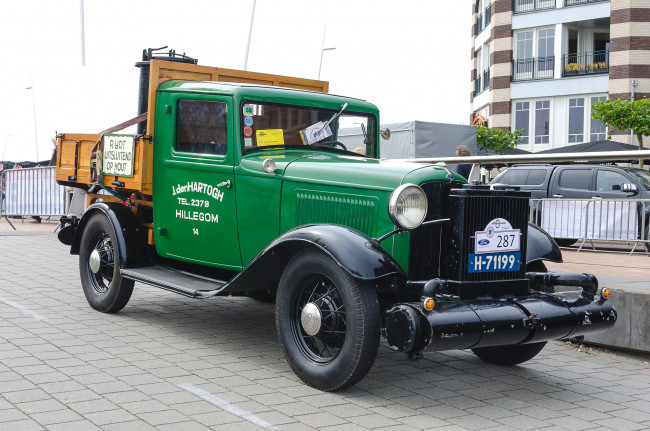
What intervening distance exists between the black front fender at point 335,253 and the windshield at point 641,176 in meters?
10.9

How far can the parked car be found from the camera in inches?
557

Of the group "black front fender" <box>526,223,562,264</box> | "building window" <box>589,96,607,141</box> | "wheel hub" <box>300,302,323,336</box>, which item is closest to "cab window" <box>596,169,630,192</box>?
"black front fender" <box>526,223,562,264</box>

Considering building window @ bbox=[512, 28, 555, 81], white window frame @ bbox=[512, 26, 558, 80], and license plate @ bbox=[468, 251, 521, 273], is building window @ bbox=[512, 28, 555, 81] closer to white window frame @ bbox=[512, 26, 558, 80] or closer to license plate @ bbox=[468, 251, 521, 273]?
white window frame @ bbox=[512, 26, 558, 80]

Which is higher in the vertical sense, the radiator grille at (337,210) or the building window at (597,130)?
the building window at (597,130)

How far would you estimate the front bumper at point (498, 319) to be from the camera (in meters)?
4.17

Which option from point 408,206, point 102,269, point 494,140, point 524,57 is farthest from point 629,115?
point 408,206

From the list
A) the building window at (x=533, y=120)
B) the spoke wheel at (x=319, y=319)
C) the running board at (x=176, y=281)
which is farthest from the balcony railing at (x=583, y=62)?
the spoke wheel at (x=319, y=319)

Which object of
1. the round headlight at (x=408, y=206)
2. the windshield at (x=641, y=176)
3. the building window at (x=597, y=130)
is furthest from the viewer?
the building window at (x=597, y=130)

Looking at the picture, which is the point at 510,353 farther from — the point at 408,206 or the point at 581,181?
the point at 581,181

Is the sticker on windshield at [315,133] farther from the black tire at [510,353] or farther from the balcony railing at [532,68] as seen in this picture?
the balcony railing at [532,68]

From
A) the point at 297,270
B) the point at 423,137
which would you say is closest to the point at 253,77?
the point at 297,270

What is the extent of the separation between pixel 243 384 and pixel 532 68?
33084 millimetres

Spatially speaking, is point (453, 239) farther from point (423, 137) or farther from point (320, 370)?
point (423, 137)

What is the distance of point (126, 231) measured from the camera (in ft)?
21.7
